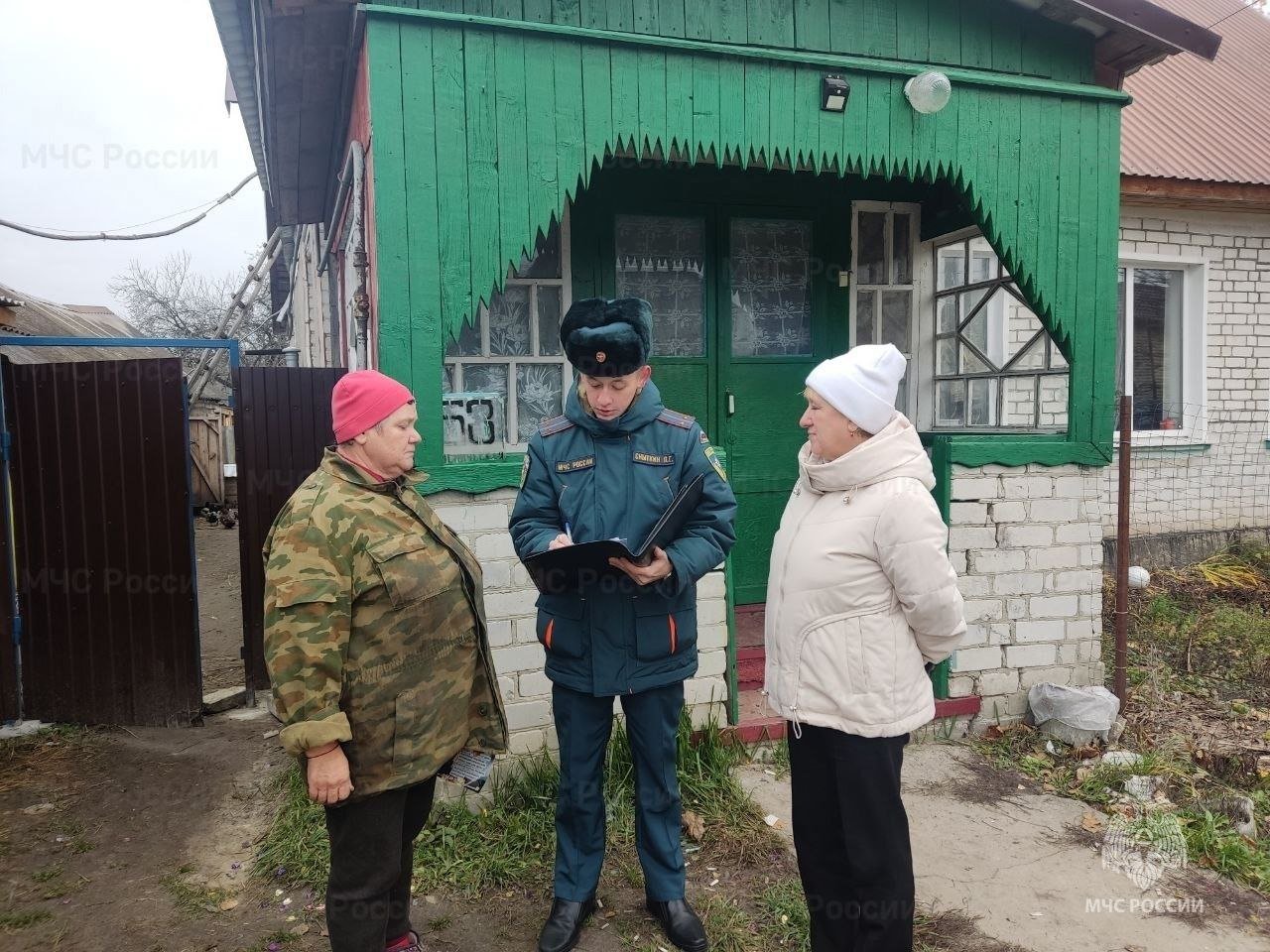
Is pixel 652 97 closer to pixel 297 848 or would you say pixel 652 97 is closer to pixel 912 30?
pixel 912 30

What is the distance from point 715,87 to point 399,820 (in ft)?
10.5

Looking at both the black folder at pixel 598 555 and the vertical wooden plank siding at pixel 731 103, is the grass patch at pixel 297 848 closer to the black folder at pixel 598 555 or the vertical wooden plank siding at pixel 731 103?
the black folder at pixel 598 555

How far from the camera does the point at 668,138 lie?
3.75 m

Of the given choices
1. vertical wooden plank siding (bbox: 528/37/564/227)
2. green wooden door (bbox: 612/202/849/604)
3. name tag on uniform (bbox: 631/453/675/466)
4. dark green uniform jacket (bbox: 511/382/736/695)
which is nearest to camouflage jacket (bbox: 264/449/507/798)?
dark green uniform jacket (bbox: 511/382/736/695)

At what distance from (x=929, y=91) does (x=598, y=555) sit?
9.87ft

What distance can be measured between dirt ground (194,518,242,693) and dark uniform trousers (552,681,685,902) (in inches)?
Answer: 141

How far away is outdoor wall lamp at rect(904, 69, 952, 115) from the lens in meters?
3.99

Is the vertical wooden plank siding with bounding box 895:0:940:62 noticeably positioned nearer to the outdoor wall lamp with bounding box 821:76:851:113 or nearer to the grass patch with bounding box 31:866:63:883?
the outdoor wall lamp with bounding box 821:76:851:113

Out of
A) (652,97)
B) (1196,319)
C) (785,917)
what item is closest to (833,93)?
(652,97)

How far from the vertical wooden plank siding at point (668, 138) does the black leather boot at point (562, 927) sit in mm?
1758

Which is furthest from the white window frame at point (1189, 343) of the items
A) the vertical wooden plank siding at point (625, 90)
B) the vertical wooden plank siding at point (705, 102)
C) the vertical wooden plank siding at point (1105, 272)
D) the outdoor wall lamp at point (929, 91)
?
the vertical wooden plank siding at point (625, 90)

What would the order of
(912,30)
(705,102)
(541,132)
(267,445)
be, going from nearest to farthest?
(541,132) → (705,102) → (912,30) → (267,445)

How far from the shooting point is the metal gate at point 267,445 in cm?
479

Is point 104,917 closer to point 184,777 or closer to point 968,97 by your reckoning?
point 184,777
